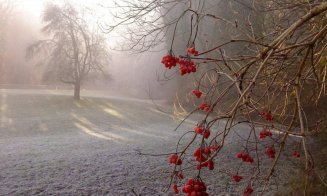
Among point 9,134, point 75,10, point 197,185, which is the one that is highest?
point 75,10

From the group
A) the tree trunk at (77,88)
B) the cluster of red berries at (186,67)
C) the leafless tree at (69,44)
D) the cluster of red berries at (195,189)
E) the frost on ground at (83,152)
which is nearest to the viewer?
the cluster of red berries at (195,189)

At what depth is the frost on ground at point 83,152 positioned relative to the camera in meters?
6.75

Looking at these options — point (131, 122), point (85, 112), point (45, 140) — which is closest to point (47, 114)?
point (85, 112)

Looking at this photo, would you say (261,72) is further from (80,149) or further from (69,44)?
(69,44)

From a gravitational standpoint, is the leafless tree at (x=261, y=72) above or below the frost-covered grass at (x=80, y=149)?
above

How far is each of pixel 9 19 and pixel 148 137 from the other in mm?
33158

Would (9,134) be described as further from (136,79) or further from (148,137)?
(136,79)

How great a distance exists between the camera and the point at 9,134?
43.3 ft

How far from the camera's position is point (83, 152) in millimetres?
9992

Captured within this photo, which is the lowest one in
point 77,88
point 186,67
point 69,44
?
point 77,88

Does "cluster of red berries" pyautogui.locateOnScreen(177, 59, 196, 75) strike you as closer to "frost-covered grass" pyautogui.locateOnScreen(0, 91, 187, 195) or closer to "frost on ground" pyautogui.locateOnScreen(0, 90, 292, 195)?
"frost on ground" pyautogui.locateOnScreen(0, 90, 292, 195)

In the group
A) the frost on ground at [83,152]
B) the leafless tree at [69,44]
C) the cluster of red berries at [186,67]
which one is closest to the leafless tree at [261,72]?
the cluster of red berries at [186,67]

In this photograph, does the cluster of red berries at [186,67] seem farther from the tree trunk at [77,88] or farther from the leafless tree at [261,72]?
the tree trunk at [77,88]

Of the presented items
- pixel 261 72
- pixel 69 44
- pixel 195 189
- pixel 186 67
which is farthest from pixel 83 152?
pixel 69 44
